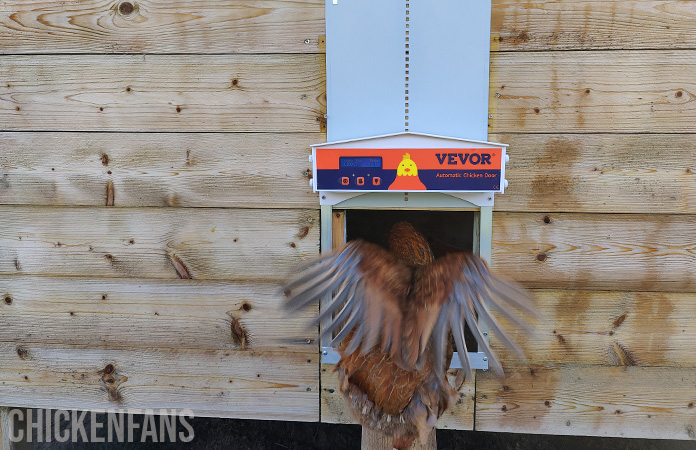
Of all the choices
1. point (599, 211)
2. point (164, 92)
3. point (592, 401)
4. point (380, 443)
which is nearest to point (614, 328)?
point (592, 401)

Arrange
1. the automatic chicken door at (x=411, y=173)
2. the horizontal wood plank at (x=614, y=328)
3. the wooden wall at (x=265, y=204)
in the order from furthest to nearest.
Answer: the horizontal wood plank at (x=614, y=328) → the wooden wall at (x=265, y=204) → the automatic chicken door at (x=411, y=173)

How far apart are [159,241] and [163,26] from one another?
697 millimetres

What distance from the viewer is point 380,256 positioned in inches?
47.1

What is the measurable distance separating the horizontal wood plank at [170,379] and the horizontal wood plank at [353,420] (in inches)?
1.5

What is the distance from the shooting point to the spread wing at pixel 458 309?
1.04 metres

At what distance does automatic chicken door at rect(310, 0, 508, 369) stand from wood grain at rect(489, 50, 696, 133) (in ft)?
0.35

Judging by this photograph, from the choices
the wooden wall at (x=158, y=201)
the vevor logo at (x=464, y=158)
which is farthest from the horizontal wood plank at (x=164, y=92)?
the vevor logo at (x=464, y=158)

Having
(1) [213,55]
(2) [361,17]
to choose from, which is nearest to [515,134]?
(2) [361,17]

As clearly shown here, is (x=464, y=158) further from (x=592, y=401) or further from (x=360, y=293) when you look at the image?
(x=592, y=401)

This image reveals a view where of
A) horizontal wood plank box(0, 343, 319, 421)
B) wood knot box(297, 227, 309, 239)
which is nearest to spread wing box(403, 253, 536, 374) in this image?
wood knot box(297, 227, 309, 239)

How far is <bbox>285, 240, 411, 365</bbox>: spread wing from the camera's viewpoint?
109 centimetres

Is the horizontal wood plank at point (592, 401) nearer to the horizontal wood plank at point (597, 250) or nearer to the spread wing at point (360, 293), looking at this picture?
the horizontal wood plank at point (597, 250)

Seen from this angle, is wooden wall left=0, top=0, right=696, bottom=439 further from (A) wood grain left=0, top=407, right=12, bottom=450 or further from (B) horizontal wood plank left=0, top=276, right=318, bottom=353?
(A) wood grain left=0, top=407, right=12, bottom=450

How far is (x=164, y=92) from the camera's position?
4.89ft
